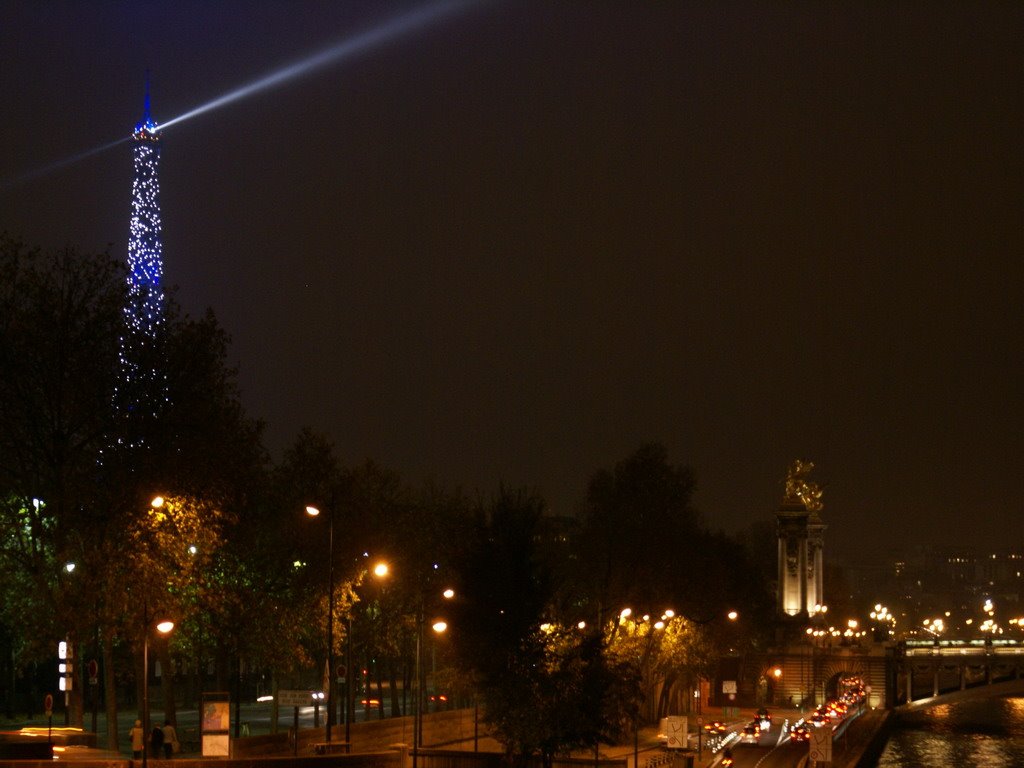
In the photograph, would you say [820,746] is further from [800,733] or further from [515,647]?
[800,733]

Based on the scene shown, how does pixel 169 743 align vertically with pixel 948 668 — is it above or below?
above

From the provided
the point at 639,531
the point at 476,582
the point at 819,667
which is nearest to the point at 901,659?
the point at 819,667

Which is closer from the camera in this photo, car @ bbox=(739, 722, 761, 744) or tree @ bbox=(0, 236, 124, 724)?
tree @ bbox=(0, 236, 124, 724)

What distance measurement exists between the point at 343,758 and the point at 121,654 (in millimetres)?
41053

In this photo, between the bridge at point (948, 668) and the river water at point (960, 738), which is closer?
the river water at point (960, 738)

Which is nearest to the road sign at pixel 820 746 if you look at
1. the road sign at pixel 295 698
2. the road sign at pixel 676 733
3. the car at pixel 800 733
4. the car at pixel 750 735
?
the road sign at pixel 676 733

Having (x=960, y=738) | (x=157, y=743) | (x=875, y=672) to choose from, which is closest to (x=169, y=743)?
(x=157, y=743)

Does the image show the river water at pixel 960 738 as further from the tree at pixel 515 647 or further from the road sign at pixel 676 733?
the tree at pixel 515 647

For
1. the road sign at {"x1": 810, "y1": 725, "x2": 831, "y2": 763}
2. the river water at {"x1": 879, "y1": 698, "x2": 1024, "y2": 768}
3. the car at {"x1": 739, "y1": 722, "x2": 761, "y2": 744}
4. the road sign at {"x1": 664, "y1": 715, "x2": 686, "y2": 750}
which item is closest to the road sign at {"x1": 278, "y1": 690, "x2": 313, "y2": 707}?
the road sign at {"x1": 664, "y1": 715, "x2": 686, "y2": 750}

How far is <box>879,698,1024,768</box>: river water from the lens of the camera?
3718 inches

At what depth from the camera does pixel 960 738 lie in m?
114

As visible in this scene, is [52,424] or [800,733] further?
[800,733]

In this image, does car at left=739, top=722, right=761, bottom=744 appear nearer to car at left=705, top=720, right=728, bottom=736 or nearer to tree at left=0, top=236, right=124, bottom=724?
car at left=705, top=720, right=728, bottom=736

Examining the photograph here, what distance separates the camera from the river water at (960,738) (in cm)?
9443
